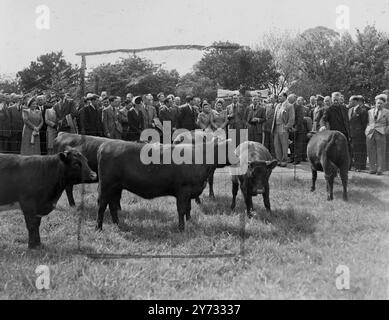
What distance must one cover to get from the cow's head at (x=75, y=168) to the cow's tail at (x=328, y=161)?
5390mm

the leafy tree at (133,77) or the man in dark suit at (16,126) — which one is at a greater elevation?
the leafy tree at (133,77)

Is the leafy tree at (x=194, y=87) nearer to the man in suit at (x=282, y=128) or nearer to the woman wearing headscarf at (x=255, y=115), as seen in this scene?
the woman wearing headscarf at (x=255, y=115)

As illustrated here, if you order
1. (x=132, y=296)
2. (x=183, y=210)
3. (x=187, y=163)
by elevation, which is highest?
(x=187, y=163)

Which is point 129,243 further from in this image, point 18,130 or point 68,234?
point 18,130

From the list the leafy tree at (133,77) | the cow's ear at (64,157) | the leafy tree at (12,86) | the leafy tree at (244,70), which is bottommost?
the cow's ear at (64,157)

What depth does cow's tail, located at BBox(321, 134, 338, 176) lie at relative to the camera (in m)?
10.2

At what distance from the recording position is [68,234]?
24.6 ft

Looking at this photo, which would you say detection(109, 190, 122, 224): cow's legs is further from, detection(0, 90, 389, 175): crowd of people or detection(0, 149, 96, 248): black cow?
detection(0, 90, 389, 175): crowd of people

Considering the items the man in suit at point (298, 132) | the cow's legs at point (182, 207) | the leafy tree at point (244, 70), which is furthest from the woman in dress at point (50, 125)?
the man in suit at point (298, 132)

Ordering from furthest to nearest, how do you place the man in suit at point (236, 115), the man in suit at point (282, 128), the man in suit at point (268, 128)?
the man in suit at point (268, 128) < the man in suit at point (282, 128) < the man in suit at point (236, 115)

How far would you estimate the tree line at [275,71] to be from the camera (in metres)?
11.0

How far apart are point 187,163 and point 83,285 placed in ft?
9.80

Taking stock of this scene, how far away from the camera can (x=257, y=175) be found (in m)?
8.29

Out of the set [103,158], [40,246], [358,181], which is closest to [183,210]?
[103,158]
